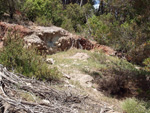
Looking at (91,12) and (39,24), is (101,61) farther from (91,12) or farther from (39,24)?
(91,12)

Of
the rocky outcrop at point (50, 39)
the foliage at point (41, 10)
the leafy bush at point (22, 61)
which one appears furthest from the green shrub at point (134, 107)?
the foliage at point (41, 10)

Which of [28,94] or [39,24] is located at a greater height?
[39,24]

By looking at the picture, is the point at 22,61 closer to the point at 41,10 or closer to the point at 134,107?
the point at 134,107

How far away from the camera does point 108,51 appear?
12414 mm

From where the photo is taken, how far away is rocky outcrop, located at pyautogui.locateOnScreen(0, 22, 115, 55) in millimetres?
8438

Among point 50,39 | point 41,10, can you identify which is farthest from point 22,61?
point 41,10

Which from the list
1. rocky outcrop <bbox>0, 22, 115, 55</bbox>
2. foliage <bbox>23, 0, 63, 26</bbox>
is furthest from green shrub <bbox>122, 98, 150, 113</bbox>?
foliage <bbox>23, 0, 63, 26</bbox>

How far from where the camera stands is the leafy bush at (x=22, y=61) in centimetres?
427

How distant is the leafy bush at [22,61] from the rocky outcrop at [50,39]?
10.2ft

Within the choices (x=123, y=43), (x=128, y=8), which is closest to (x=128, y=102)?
(x=123, y=43)

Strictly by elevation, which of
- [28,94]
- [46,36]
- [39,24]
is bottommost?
[28,94]

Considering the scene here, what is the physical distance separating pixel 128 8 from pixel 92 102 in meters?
3.56

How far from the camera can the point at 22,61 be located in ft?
15.1

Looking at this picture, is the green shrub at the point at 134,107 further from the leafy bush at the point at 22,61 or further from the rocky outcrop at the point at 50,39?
the rocky outcrop at the point at 50,39
